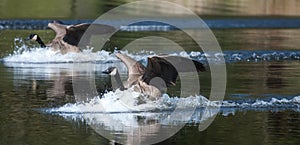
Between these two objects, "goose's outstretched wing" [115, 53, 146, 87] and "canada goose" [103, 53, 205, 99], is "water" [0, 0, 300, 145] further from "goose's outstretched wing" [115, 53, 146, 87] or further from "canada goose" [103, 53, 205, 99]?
"goose's outstretched wing" [115, 53, 146, 87]

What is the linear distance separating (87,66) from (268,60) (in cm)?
A: 417

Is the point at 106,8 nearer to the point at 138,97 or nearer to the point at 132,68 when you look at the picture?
the point at 132,68

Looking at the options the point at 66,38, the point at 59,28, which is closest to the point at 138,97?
the point at 66,38

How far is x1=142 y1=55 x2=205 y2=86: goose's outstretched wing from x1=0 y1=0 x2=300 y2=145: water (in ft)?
1.11

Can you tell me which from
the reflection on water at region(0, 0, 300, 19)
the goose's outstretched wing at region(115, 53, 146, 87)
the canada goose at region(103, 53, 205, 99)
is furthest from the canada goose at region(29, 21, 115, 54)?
the reflection on water at region(0, 0, 300, 19)

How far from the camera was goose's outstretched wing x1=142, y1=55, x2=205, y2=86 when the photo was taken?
1385 centimetres

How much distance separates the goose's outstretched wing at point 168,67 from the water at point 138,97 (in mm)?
337

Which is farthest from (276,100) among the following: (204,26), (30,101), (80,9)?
(80,9)

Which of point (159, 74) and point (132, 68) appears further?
point (132, 68)

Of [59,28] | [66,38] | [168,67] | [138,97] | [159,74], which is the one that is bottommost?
[138,97]

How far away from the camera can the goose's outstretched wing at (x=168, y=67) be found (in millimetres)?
13847

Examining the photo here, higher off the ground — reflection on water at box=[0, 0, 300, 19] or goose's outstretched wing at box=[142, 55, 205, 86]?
reflection on water at box=[0, 0, 300, 19]

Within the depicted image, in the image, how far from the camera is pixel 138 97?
14.1 meters

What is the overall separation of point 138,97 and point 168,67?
648 mm
